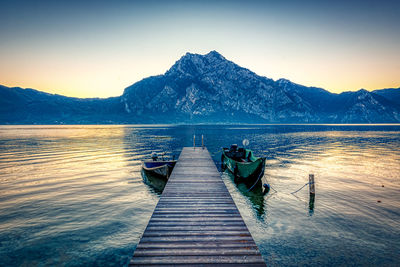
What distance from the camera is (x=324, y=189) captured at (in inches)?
711

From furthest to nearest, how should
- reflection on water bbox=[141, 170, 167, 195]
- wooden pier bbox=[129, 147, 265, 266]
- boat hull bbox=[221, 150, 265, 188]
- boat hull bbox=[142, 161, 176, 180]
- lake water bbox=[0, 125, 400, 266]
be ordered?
boat hull bbox=[142, 161, 176, 180], reflection on water bbox=[141, 170, 167, 195], boat hull bbox=[221, 150, 265, 188], lake water bbox=[0, 125, 400, 266], wooden pier bbox=[129, 147, 265, 266]

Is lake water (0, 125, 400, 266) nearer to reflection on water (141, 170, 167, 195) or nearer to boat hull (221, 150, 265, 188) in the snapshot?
reflection on water (141, 170, 167, 195)

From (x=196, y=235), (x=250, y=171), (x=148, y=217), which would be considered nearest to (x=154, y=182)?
(x=148, y=217)

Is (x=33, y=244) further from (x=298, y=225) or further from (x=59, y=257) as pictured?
(x=298, y=225)

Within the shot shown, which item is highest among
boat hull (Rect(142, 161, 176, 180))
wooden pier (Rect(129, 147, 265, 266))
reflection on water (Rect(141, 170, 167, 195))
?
wooden pier (Rect(129, 147, 265, 266))

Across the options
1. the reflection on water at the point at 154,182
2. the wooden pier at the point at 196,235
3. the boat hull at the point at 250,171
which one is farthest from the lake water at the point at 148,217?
the wooden pier at the point at 196,235

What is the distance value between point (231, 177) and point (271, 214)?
33.4ft

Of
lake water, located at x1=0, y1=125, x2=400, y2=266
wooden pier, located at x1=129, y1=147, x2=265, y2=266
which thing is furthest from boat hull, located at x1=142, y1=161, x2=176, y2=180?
wooden pier, located at x1=129, y1=147, x2=265, y2=266

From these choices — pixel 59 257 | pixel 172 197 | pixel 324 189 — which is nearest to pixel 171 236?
pixel 172 197

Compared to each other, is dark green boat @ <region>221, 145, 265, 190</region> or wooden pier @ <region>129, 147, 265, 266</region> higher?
wooden pier @ <region>129, 147, 265, 266</region>

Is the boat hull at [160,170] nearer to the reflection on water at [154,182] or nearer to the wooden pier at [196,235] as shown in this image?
the reflection on water at [154,182]

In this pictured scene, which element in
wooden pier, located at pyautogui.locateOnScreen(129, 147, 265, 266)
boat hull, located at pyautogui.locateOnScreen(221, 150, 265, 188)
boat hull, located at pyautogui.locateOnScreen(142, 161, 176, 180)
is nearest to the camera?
wooden pier, located at pyautogui.locateOnScreen(129, 147, 265, 266)

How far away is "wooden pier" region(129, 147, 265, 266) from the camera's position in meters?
5.80

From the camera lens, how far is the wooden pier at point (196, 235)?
19.0 ft
